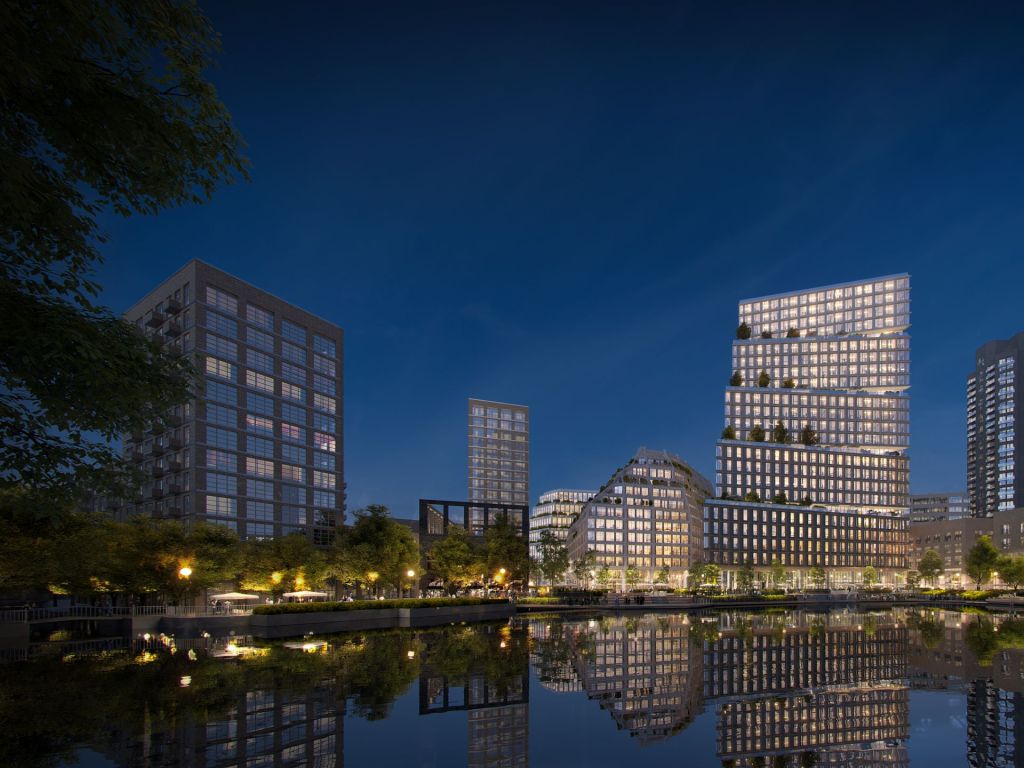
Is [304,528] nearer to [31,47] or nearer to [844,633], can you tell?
[844,633]

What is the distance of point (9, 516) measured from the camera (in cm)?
5194

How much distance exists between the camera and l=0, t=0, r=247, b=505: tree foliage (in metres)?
11.6

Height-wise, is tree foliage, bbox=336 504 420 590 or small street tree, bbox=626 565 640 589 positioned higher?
tree foliage, bbox=336 504 420 590

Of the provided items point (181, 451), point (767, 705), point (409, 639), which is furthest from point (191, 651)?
point (181, 451)

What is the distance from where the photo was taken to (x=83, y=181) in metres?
13.6

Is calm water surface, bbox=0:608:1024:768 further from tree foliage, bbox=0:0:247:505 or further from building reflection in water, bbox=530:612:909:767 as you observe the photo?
tree foliage, bbox=0:0:247:505

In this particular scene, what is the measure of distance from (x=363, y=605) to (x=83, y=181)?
2632 inches

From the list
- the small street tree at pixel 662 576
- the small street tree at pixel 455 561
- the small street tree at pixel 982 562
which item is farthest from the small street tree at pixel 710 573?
the small street tree at pixel 455 561

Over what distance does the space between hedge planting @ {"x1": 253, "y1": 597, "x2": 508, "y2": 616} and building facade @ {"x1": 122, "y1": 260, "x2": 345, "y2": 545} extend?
33157mm

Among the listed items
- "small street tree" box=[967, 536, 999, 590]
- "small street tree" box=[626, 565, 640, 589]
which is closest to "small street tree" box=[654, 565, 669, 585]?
"small street tree" box=[626, 565, 640, 589]

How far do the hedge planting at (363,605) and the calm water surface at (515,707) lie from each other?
18.2 meters

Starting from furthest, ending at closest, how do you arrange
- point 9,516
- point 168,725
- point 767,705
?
point 9,516, point 767,705, point 168,725

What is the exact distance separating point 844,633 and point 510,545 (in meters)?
59.2

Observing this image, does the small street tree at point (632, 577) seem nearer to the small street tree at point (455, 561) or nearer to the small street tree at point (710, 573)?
the small street tree at point (710, 573)
